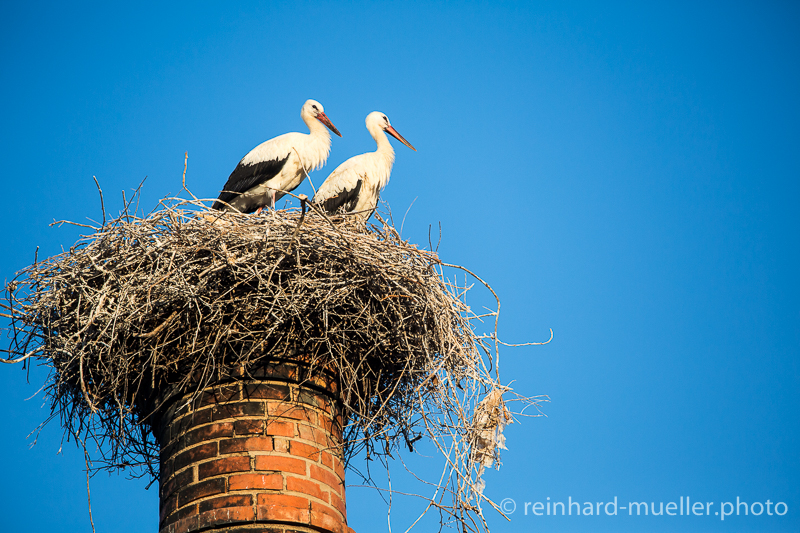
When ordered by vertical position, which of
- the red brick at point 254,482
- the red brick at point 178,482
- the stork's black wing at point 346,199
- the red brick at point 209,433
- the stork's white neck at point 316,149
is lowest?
the red brick at point 254,482

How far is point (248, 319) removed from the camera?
4957mm

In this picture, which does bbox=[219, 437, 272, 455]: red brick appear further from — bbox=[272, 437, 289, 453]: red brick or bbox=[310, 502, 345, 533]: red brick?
bbox=[310, 502, 345, 533]: red brick

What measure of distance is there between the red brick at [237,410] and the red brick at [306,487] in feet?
1.41

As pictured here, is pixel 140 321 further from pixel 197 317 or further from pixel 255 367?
pixel 255 367

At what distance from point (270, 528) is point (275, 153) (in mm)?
5645

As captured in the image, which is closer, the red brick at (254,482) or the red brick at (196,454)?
the red brick at (254,482)

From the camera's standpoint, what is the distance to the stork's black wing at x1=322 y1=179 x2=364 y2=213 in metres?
9.17

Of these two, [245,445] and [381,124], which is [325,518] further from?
[381,124]

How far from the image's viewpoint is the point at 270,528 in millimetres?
4336

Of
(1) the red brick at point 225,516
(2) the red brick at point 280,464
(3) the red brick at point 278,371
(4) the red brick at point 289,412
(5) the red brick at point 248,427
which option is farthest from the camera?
(3) the red brick at point 278,371

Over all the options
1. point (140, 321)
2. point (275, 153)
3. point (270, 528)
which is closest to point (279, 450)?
point (270, 528)

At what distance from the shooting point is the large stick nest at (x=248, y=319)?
4.91m

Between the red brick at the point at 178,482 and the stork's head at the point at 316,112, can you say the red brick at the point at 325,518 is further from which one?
the stork's head at the point at 316,112

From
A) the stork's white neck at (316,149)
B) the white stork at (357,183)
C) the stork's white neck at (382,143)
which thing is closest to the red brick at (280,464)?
the white stork at (357,183)
